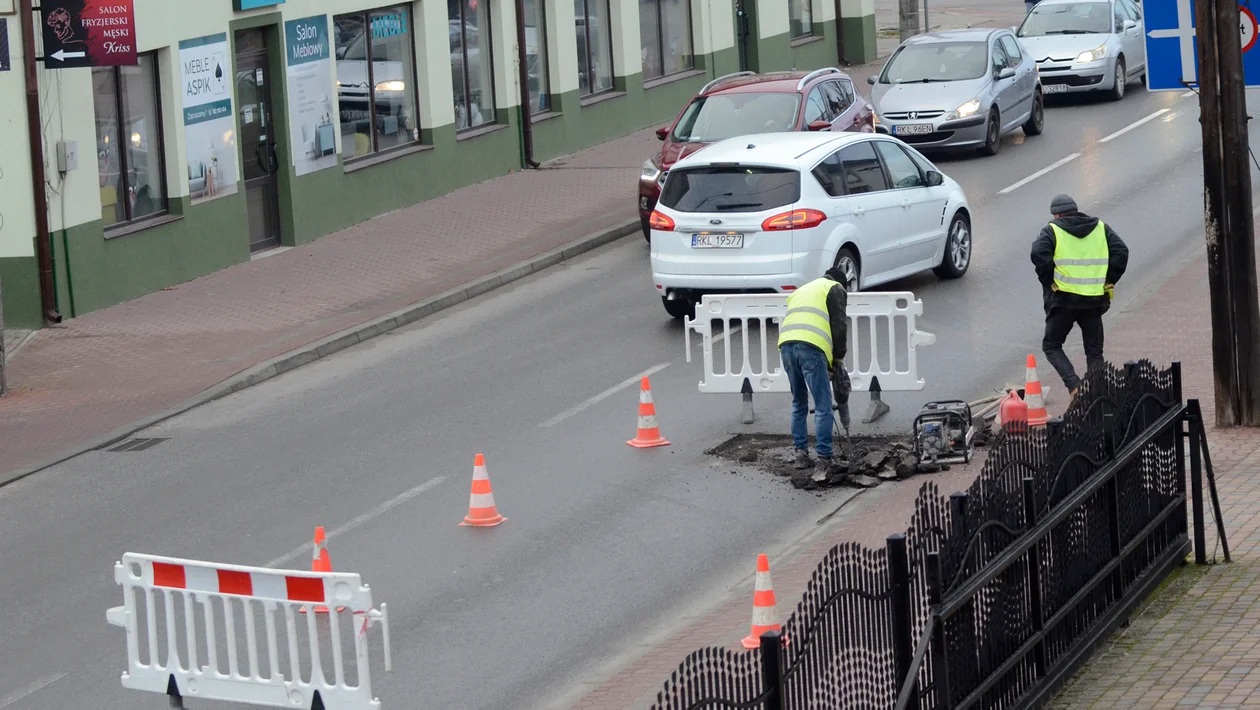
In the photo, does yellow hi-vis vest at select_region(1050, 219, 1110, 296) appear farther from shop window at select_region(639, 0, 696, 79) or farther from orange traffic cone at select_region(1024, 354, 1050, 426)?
shop window at select_region(639, 0, 696, 79)

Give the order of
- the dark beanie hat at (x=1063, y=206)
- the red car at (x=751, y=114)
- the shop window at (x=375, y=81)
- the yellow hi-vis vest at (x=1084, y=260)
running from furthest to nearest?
the shop window at (x=375, y=81), the red car at (x=751, y=114), the dark beanie hat at (x=1063, y=206), the yellow hi-vis vest at (x=1084, y=260)

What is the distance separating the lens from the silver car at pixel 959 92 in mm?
25812

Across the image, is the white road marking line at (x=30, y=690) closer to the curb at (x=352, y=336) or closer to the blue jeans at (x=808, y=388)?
the curb at (x=352, y=336)

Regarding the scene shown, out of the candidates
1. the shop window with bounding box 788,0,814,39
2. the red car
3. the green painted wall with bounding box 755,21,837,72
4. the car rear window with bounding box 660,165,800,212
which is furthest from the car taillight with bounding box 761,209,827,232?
the shop window with bounding box 788,0,814,39

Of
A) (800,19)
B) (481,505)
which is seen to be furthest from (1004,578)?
(800,19)

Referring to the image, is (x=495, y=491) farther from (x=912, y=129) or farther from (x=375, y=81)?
(x=912, y=129)

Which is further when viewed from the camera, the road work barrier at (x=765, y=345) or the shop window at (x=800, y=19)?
the shop window at (x=800, y=19)

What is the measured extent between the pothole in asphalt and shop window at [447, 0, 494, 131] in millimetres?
13326

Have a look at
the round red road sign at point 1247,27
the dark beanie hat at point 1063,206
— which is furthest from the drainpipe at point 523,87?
the round red road sign at point 1247,27

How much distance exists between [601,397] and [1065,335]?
3.65 meters

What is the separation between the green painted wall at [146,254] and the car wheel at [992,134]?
10596 mm

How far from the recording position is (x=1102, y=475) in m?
8.95

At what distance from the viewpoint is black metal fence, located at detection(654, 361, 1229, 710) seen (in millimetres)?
6465

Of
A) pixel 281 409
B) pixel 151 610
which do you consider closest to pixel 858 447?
pixel 281 409
